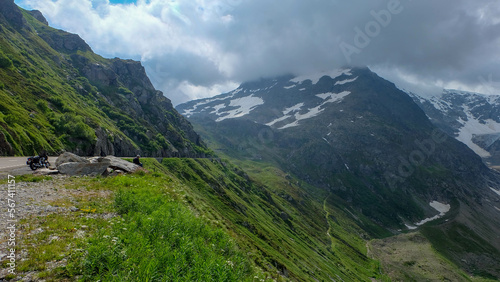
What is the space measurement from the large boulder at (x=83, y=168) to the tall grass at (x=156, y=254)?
804 inches

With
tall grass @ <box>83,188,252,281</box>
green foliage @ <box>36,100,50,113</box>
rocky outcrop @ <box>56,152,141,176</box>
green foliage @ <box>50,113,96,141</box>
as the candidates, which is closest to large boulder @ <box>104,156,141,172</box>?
rocky outcrop @ <box>56,152,141,176</box>

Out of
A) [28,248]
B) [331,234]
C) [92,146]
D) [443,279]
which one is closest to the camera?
[28,248]

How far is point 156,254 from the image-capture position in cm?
1005

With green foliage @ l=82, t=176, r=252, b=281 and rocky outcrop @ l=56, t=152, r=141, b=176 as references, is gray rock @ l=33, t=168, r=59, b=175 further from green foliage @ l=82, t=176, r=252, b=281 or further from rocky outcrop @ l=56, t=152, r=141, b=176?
green foliage @ l=82, t=176, r=252, b=281

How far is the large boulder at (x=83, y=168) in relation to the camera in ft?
97.8

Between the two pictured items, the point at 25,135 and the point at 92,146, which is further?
the point at 92,146

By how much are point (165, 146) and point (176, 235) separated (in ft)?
488

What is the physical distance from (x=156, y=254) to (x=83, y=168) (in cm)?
2769

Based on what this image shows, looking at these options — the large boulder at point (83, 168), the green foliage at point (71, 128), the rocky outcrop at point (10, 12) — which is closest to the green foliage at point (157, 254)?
the large boulder at point (83, 168)

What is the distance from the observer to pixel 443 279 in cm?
13288

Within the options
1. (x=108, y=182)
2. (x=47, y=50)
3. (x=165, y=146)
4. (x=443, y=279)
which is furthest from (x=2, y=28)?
(x=443, y=279)

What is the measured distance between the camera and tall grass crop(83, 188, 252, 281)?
8805mm

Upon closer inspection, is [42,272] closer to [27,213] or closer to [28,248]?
[28,248]

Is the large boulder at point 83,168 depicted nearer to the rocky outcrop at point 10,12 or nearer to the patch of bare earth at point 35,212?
the patch of bare earth at point 35,212
